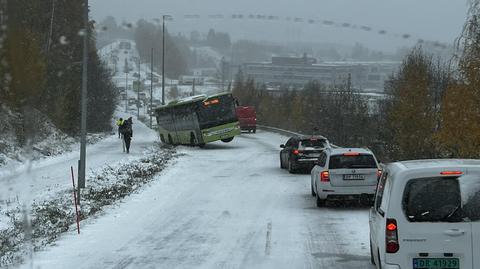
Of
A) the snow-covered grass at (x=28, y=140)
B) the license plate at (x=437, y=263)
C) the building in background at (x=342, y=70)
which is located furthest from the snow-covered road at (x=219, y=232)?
the building in background at (x=342, y=70)

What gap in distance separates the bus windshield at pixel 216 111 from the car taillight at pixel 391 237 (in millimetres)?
36141

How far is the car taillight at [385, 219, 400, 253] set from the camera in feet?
26.3

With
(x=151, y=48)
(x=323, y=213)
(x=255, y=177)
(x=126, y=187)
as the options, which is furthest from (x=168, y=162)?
(x=151, y=48)

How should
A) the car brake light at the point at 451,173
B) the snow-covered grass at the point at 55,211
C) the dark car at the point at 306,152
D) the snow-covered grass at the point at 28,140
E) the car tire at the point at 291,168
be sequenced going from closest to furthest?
the car brake light at the point at 451,173
the snow-covered grass at the point at 55,211
the dark car at the point at 306,152
the car tire at the point at 291,168
the snow-covered grass at the point at 28,140

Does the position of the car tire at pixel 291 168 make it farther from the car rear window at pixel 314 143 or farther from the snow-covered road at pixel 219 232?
the snow-covered road at pixel 219 232

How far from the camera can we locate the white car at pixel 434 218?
7773 mm

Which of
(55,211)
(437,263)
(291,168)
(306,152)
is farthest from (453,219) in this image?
(291,168)

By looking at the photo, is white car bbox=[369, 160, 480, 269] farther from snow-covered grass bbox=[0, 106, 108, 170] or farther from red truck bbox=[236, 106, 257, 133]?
red truck bbox=[236, 106, 257, 133]

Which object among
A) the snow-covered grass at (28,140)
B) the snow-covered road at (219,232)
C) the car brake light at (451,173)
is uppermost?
the car brake light at (451,173)

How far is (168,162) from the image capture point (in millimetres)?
33719

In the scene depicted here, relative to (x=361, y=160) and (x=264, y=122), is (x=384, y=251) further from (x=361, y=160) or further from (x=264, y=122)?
(x=264, y=122)

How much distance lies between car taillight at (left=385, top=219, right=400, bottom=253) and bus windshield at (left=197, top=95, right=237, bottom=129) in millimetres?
36141

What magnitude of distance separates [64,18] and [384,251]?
4279cm

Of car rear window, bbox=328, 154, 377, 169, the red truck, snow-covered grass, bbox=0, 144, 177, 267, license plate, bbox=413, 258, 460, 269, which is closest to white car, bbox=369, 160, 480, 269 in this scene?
license plate, bbox=413, 258, 460, 269
